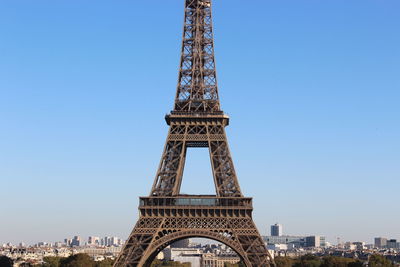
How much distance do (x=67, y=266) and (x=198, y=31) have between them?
47045mm

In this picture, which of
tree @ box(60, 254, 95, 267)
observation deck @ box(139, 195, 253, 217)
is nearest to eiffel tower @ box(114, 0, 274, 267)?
observation deck @ box(139, 195, 253, 217)

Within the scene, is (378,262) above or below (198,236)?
below

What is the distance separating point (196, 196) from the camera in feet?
247

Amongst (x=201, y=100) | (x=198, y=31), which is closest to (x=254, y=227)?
(x=201, y=100)

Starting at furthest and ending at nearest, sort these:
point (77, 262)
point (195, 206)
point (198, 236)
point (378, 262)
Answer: point (77, 262), point (378, 262), point (195, 206), point (198, 236)

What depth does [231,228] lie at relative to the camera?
73625 millimetres

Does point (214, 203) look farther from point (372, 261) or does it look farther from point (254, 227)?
point (372, 261)

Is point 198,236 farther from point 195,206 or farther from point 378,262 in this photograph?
point 378,262

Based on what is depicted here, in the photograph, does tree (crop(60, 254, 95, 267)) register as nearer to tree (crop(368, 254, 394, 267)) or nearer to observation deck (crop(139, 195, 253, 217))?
observation deck (crop(139, 195, 253, 217))

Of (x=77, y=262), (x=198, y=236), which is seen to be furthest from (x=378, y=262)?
(x=77, y=262)

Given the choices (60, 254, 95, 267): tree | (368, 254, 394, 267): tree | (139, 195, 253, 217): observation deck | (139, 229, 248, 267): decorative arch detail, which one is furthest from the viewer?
(60, 254, 95, 267): tree

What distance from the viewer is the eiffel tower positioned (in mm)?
73375

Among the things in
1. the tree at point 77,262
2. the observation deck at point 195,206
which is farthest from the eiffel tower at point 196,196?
the tree at point 77,262

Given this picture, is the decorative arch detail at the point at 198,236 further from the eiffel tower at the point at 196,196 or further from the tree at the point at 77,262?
the tree at the point at 77,262
